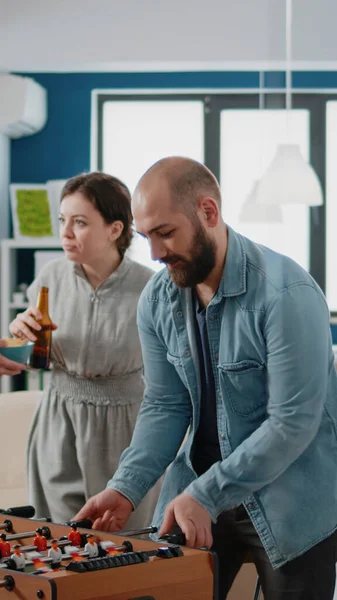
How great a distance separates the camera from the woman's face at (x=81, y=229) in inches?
84.4

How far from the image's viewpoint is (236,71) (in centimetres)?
561

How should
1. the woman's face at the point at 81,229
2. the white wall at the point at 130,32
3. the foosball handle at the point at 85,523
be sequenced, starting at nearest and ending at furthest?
the foosball handle at the point at 85,523 → the woman's face at the point at 81,229 → the white wall at the point at 130,32

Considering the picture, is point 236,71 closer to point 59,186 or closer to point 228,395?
point 59,186

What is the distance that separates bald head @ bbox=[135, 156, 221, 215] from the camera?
1.57m

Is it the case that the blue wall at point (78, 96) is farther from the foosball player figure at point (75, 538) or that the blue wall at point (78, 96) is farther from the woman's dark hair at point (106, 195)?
the foosball player figure at point (75, 538)

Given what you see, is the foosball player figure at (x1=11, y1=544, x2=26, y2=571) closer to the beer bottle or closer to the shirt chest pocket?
the shirt chest pocket

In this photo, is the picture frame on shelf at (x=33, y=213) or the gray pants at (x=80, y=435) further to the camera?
the picture frame on shelf at (x=33, y=213)

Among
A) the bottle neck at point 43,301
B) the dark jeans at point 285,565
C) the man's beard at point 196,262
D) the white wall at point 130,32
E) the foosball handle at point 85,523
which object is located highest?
the white wall at point 130,32

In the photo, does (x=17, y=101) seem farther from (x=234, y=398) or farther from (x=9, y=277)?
(x=234, y=398)

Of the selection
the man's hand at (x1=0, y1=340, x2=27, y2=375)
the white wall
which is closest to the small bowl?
the man's hand at (x1=0, y1=340, x2=27, y2=375)

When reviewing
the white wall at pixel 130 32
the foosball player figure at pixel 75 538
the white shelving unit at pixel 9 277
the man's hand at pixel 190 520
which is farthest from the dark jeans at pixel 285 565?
the white shelving unit at pixel 9 277

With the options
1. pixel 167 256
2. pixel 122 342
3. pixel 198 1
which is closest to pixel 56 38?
pixel 198 1

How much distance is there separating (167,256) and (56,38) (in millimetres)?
3363

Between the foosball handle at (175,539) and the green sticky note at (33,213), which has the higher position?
the green sticky note at (33,213)
